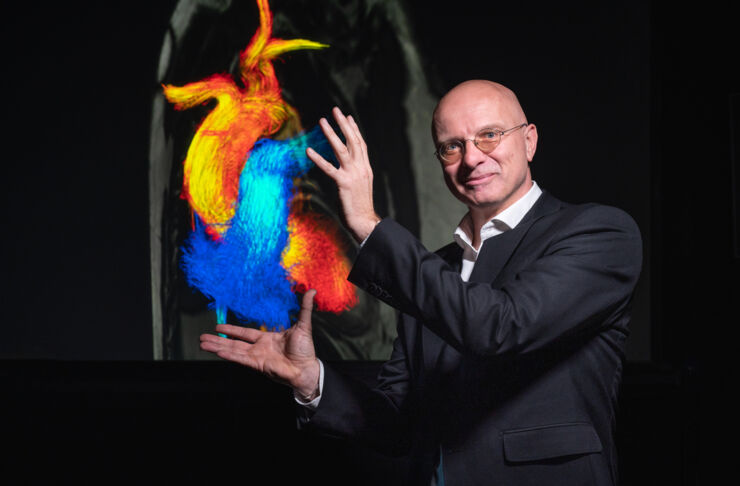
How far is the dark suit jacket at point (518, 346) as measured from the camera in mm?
857

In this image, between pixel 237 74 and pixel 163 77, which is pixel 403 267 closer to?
pixel 237 74

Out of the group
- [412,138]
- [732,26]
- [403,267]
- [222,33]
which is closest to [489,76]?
[412,138]

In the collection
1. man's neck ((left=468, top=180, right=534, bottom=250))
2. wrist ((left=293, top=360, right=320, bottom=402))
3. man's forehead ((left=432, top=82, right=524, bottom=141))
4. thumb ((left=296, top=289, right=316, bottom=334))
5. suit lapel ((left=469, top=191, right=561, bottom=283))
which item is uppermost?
man's forehead ((left=432, top=82, right=524, bottom=141))

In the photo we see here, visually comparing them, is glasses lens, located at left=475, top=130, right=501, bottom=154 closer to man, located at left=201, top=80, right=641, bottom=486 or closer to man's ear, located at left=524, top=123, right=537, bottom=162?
man, located at left=201, top=80, right=641, bottom=486

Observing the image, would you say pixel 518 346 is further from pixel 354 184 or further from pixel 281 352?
pixel 281 352

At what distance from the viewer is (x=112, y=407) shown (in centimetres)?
205

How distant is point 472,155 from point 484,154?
3 cm

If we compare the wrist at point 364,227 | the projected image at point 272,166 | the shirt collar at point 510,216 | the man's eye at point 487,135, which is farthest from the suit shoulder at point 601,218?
the projected image at point 272,166

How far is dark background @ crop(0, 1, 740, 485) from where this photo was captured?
1.98 metres

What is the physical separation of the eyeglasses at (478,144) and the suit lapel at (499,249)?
6.3 inches

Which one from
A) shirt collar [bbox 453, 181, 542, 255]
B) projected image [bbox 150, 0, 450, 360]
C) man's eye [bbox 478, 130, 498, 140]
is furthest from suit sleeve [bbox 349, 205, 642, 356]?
projected image [bbox 150, 0, 450, 360]

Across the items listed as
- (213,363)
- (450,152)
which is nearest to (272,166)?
(213,363)

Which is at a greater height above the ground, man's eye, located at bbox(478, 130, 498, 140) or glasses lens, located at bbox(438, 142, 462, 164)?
man's eye, located at bbox(478, 130, 498, 140)

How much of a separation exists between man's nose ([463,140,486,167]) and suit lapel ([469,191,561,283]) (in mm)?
143
